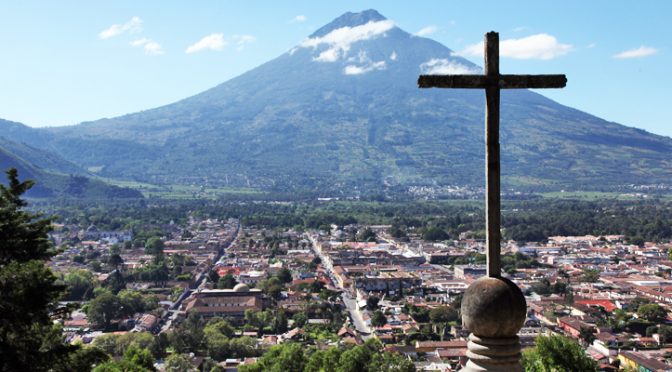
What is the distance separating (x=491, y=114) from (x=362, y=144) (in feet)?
549

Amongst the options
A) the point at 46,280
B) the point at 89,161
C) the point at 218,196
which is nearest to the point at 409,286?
the point at 46,280

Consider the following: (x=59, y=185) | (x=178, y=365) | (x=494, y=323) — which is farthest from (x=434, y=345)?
(x=59, y=185)

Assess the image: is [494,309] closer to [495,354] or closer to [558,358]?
[495,354]

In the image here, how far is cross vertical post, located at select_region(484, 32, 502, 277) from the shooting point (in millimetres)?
3594

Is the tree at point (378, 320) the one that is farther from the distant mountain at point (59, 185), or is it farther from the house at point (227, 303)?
the distant mountain at point (59, 185)

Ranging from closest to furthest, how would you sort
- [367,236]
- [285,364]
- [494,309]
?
[494,309] → [285,364] → [367,236]

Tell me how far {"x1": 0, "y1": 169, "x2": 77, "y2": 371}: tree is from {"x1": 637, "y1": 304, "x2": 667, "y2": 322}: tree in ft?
100

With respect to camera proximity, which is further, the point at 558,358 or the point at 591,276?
the point at 591,276

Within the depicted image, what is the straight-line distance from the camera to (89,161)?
177 metres

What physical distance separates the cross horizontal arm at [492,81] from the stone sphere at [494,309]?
0.95m

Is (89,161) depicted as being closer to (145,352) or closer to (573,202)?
(573,202)

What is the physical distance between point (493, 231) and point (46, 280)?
475 cm

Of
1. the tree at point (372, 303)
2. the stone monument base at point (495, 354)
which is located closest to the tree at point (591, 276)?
the tree at point (372, 303)

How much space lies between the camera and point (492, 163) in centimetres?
364
